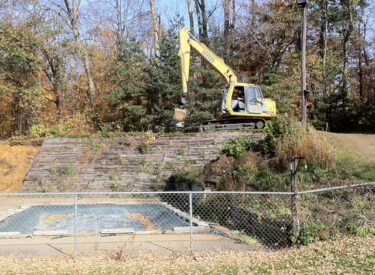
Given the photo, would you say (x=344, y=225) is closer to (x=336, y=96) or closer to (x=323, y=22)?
(x=336, y=96)

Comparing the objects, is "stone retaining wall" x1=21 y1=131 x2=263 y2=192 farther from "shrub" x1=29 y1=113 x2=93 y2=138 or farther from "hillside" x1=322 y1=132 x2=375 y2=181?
"shrub" x1=29 y1=113 x2=93 y2=138

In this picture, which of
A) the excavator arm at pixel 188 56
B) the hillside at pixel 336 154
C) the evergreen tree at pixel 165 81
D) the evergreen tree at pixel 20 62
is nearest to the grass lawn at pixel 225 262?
the hillside at pixel 336 154

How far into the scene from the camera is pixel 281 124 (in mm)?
13023

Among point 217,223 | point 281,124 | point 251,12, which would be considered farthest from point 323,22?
point 217,223

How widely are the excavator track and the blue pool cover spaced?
569cm

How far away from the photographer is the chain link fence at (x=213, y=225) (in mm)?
7039

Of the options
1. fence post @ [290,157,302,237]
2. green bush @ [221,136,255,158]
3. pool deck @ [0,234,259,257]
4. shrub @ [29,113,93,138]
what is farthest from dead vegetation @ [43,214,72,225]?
shrub @ [29,113,93,138]

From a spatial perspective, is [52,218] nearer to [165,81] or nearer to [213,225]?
[213,225]

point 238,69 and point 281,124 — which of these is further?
point 238,69

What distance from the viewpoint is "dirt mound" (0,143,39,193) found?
60.1 ft

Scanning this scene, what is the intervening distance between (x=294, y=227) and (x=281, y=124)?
6.52 metres

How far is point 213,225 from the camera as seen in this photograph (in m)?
9.91

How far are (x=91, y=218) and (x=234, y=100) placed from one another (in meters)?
8.97

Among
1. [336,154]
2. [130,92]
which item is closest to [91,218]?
[336,154]
